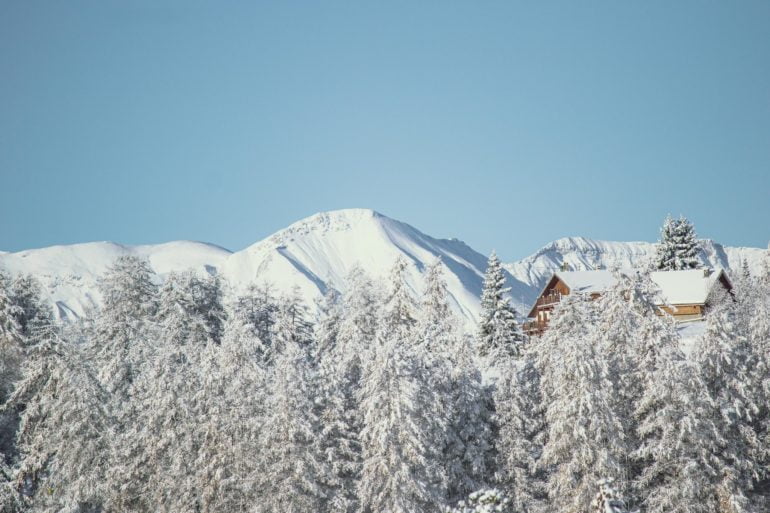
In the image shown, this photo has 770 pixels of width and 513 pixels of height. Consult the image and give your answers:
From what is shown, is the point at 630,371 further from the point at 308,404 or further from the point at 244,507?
the point at 244,507

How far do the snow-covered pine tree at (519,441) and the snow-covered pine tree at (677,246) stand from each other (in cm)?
5291

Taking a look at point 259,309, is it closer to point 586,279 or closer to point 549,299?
point 549,299

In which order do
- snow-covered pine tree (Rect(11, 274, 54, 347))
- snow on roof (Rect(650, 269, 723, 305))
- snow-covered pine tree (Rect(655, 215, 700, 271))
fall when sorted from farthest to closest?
1. snow-covered pine tree (Rect(655, 215, 700, 271))
2. snow on roof (Rect(650, 269, 723, 305))
3. snow-covered pine tree (Rect(11, 274, 54, 347))

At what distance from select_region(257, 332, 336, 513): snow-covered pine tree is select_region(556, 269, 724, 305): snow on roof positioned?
40.5m

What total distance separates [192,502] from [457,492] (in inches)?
558

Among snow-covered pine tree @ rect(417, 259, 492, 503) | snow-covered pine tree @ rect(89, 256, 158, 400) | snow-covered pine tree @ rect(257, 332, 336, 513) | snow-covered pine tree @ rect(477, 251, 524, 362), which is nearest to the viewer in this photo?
snow-covered pine tree @ rect(257, 332, 336, 513)

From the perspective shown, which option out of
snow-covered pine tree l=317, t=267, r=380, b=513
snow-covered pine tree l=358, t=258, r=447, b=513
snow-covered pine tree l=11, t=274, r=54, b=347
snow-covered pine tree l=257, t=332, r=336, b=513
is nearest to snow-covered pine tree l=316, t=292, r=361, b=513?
snow-covered pine tree l=317, t=267, r=380, b=513

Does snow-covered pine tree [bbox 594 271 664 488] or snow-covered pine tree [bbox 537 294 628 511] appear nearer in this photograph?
snow-covered pine tree [bbox 537 294 628 511]

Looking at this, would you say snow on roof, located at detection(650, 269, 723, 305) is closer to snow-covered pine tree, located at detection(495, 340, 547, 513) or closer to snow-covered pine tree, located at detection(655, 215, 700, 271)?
snow-covered pine tree, located at detection(655, 215, 700, 271)

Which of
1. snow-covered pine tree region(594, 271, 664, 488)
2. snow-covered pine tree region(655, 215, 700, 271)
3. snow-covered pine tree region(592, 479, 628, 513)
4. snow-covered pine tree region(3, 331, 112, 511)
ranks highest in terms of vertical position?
snow-covered pine tree region(655, 215, 700, 271)

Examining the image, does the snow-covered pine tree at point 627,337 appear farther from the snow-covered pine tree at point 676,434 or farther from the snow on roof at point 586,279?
the snow on roof at point 586,279

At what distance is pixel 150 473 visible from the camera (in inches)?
1654

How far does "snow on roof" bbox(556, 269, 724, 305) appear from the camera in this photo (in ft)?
243

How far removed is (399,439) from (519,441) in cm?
722
